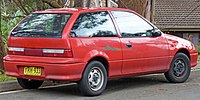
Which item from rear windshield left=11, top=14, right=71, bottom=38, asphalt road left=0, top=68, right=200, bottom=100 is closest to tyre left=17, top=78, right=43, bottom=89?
asphalt road left=0, top=68, right=200, bottom=100

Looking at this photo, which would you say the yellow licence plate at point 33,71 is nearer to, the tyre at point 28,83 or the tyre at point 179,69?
the tyre at point 28,83

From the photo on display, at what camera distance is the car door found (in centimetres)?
842

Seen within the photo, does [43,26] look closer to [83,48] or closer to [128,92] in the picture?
[83,48]

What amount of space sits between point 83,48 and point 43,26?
88cm

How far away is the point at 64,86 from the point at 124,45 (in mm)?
1574

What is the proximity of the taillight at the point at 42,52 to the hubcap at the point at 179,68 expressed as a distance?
305 centimetres

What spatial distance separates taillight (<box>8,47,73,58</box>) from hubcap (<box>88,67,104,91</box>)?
2.01 ft

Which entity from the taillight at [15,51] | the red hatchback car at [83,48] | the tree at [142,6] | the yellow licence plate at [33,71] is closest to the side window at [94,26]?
the red hatchback car at [83,48]

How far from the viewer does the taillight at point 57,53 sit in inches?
293

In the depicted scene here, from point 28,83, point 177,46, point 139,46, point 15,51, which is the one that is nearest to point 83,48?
point 15,51

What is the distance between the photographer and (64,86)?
8.93m

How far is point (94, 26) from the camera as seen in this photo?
8.00m

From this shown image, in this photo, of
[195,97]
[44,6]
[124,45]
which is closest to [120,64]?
[124,45]

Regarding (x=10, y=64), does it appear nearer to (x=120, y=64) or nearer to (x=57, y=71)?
(x=57, y=71)
